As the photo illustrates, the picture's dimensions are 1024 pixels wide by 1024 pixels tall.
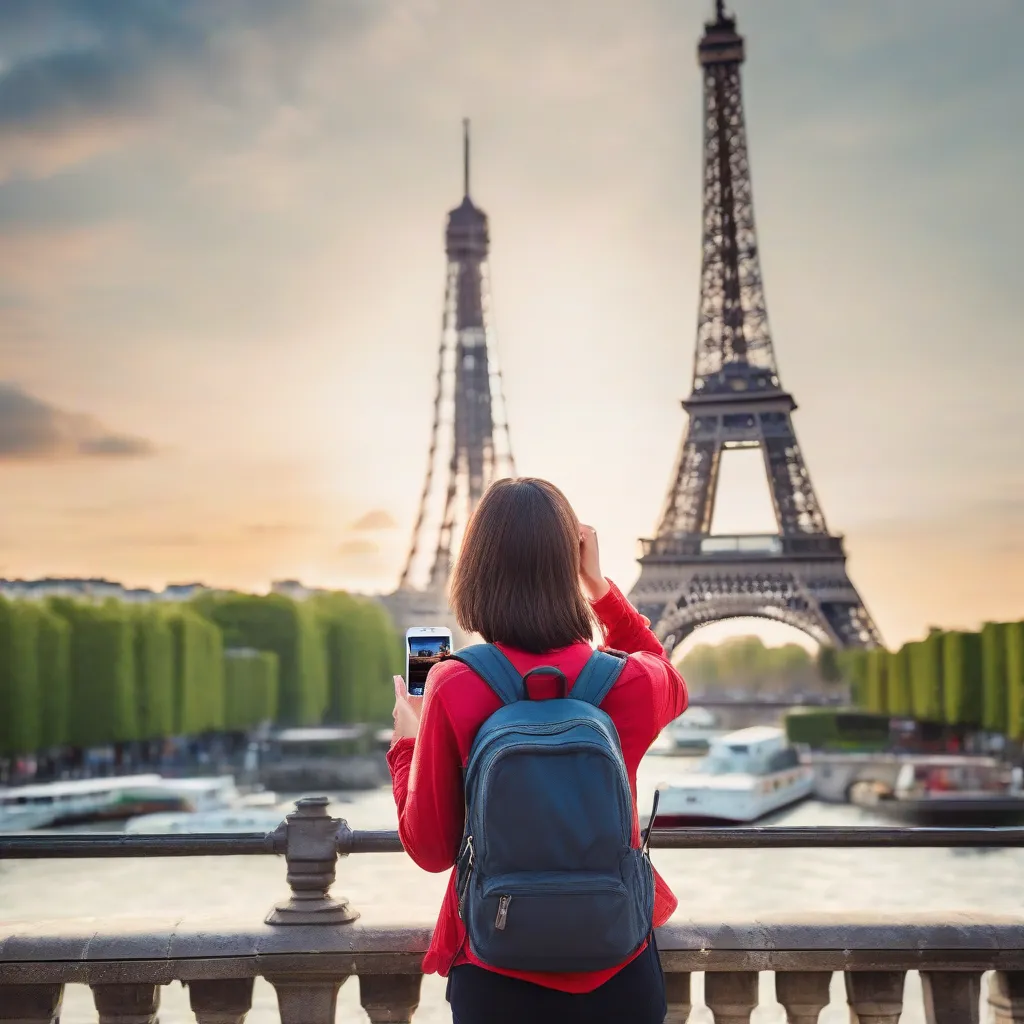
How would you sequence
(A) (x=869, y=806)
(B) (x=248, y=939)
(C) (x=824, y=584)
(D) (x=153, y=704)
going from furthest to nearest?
(C) (x=824, y=584) → (D) (x=153, y=704) → (A) (x=869, y=806) → (B) (x=248, y=939)

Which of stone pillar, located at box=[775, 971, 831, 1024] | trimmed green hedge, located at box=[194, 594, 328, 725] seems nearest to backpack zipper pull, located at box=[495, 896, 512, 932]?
stone pillar, located at box=[775, 971, 831, 1024]

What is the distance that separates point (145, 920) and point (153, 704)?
107 ft

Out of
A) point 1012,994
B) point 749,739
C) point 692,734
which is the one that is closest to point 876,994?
point 1012,994

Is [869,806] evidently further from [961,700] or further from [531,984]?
[531,984]

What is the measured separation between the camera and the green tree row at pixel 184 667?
104 ft

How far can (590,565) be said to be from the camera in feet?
9.93

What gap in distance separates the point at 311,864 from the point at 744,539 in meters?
41.7

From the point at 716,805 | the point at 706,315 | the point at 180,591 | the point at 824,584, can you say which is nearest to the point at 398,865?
the point at 716,805

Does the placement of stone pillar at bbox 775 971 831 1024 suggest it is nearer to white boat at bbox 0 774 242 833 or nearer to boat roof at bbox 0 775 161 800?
boat roof at bbox 0 775 161 800

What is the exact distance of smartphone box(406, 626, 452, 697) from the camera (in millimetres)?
3068

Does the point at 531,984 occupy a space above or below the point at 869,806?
above

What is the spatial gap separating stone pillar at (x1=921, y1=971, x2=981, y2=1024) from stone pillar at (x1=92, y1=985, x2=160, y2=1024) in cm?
196

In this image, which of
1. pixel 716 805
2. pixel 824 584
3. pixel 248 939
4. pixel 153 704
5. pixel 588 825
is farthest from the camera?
pixel 824 584

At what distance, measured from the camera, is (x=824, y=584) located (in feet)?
145
